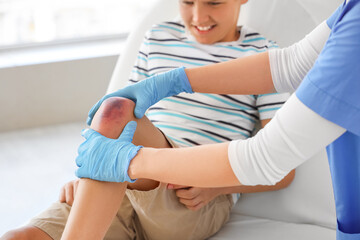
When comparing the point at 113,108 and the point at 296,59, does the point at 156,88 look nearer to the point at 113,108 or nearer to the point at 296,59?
the point at 113,108

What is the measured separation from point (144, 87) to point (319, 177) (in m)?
0.55

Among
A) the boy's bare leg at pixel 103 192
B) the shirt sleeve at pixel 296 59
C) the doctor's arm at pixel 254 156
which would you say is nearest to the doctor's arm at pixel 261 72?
the shirt sleeve at pixel 296 59

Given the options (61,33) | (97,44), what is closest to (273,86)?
(97,44)

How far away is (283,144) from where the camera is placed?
78 centimetres

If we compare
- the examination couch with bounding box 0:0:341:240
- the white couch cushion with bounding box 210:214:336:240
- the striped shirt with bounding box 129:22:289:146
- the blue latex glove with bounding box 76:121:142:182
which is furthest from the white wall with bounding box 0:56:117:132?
the blue latex glove with bounding box 76:121:142:182

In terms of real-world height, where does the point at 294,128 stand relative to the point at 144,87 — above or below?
above

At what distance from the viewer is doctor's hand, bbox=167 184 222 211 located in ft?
3.77

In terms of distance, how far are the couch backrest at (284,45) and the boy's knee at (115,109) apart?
1.60ft

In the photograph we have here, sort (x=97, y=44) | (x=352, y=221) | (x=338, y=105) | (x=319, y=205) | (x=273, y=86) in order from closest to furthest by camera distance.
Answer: (x=338, y=105) → (x=352, y=221) → (x=273, y=86) → (x=319, y=205) → (x=97, y=44)

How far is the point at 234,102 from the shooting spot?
1.36 m

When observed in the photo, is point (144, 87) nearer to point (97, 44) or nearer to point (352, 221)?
point (352, 221)

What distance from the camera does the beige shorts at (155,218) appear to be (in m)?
1.13

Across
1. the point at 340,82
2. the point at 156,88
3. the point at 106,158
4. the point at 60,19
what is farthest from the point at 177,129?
the point at 60,19

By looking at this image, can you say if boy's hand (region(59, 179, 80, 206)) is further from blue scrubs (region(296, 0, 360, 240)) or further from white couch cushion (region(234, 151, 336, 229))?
blue scrubs (region(296, 0, 360, 240))
